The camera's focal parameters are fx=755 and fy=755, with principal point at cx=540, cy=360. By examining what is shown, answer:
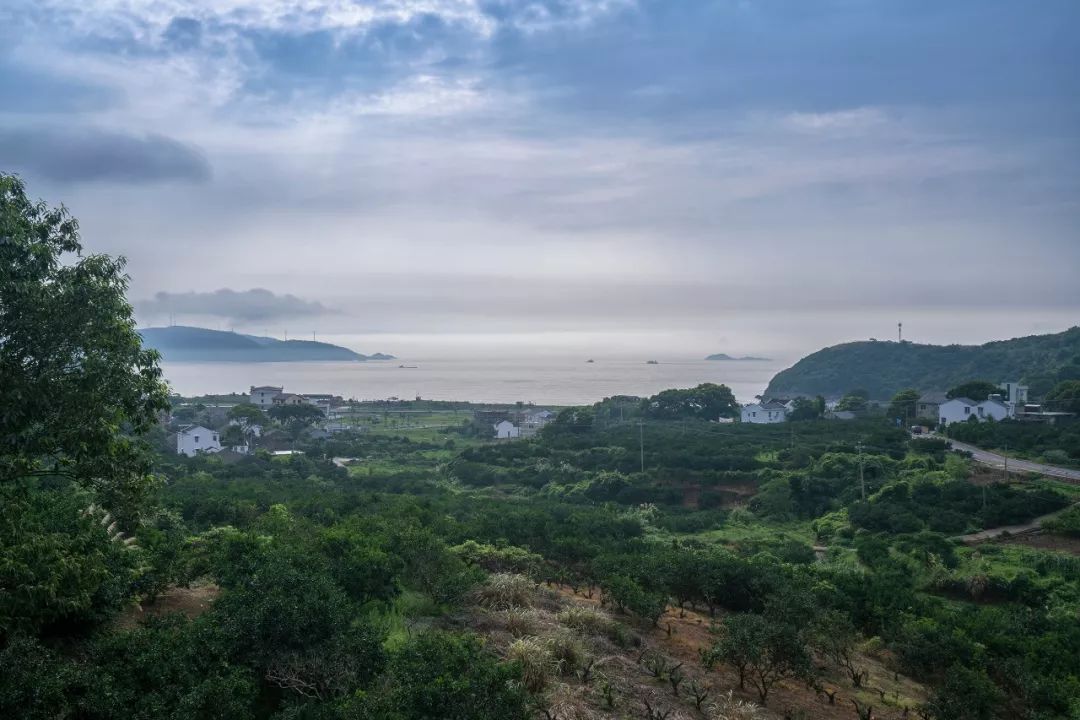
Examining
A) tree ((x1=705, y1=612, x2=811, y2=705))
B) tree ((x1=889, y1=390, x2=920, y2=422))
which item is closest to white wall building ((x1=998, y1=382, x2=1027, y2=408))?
tree ((x1=889, y1=390, x2=920, y2=422))

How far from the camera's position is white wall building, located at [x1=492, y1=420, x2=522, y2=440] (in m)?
52.7

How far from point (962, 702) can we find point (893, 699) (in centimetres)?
106

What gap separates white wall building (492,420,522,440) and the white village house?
16536mm

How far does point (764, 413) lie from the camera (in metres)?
54.7

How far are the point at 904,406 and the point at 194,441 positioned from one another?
45775mm

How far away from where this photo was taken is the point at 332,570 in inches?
327

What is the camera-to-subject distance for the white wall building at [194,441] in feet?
140

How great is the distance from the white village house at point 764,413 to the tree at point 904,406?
282 inches

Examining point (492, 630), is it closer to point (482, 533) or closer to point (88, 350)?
point (88, 350)

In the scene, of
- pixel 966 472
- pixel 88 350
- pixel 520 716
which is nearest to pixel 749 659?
pixel 520 716

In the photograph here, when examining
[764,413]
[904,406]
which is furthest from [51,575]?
[904,406]

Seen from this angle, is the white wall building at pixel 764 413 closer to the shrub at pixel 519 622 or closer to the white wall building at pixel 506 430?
the white wall building at pixel 506 430

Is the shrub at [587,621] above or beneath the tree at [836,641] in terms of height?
above

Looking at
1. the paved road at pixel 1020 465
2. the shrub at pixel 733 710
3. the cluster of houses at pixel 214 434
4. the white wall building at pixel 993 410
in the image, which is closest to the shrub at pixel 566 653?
the shrub at pixel 733 710
